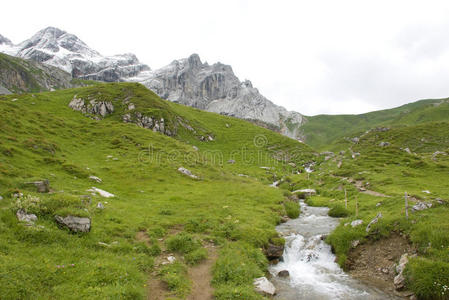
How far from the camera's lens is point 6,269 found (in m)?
9.77

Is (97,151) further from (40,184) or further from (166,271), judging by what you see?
(166,271)

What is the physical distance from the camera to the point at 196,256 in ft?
53.4

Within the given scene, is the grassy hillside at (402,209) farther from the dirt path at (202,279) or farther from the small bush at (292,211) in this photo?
the dirt path at (202,279)

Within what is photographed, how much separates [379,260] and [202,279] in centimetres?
1342

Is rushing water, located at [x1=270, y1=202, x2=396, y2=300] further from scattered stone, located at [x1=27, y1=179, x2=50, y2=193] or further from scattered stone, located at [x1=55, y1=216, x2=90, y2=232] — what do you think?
scattered stone, located at [x1=27, y1=179, x2=50, y2=193]

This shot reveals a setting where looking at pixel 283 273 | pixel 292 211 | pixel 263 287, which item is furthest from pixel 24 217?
pixel 292 211

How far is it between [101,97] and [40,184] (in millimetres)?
92218

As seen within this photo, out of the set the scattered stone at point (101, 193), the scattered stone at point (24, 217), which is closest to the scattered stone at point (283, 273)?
the scattered stone at point (24, 217)

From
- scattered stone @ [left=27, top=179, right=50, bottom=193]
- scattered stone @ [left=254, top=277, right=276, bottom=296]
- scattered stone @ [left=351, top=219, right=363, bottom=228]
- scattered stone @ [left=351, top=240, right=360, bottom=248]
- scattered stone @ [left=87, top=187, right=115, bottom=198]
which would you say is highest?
scattered stone @ [left=27, top=179, right=50, bottom=193]

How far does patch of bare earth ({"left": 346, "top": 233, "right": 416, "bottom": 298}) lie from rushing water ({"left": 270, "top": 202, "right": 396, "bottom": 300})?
84 centimetres

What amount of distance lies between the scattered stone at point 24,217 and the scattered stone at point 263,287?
14239 millimetres

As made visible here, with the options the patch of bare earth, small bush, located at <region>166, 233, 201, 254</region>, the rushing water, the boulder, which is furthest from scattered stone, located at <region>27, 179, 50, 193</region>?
the patch of bare earth

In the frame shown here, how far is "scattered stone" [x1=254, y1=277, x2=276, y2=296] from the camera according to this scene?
13.8 m

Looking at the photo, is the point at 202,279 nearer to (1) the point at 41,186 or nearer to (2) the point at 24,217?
(2) the point at 24,217
